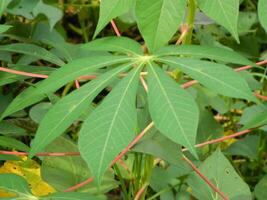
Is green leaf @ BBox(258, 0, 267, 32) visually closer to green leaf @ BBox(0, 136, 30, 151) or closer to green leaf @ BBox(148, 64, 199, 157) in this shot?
green leaf @ BBox(148, 64, 199, 157)

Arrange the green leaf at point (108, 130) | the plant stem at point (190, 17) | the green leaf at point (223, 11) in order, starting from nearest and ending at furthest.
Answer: the green leaf at point (108, 130) < the green leaf at point (223, 11) < the plant stem at point (190, 17)

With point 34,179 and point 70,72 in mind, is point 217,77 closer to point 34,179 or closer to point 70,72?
point 70,72

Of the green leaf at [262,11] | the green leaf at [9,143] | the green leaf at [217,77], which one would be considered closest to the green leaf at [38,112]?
the green leaf at [9,143]

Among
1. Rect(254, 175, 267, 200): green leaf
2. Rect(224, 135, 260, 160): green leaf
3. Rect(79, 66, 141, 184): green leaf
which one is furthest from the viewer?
Rect(224, 135, 260, 160): green leaf

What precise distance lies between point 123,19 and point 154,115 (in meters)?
0.96

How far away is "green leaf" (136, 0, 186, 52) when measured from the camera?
94 centimetres

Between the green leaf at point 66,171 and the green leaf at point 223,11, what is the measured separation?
1.46ft

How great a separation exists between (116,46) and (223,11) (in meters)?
0.21

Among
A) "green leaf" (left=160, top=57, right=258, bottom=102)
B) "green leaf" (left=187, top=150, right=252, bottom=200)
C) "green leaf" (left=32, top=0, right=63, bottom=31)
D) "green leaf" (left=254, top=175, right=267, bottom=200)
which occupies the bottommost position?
"green leaf" (left=254, top=175, right=267, bottom=200)

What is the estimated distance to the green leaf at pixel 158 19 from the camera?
94cm

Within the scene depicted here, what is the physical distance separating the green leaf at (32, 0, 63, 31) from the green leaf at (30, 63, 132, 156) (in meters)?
0.70

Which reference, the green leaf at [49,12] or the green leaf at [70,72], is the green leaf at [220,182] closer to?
the green leaf at [70,72]

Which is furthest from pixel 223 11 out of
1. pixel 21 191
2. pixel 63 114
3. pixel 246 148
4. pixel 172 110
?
pixel 246 148

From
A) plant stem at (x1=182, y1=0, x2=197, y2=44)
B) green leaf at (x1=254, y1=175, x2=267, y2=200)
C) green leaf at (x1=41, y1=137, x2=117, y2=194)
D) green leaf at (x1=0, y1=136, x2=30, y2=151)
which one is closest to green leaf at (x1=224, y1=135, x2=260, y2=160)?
green leaf at (x1=254, y1=175, x2=267, y2=200)
